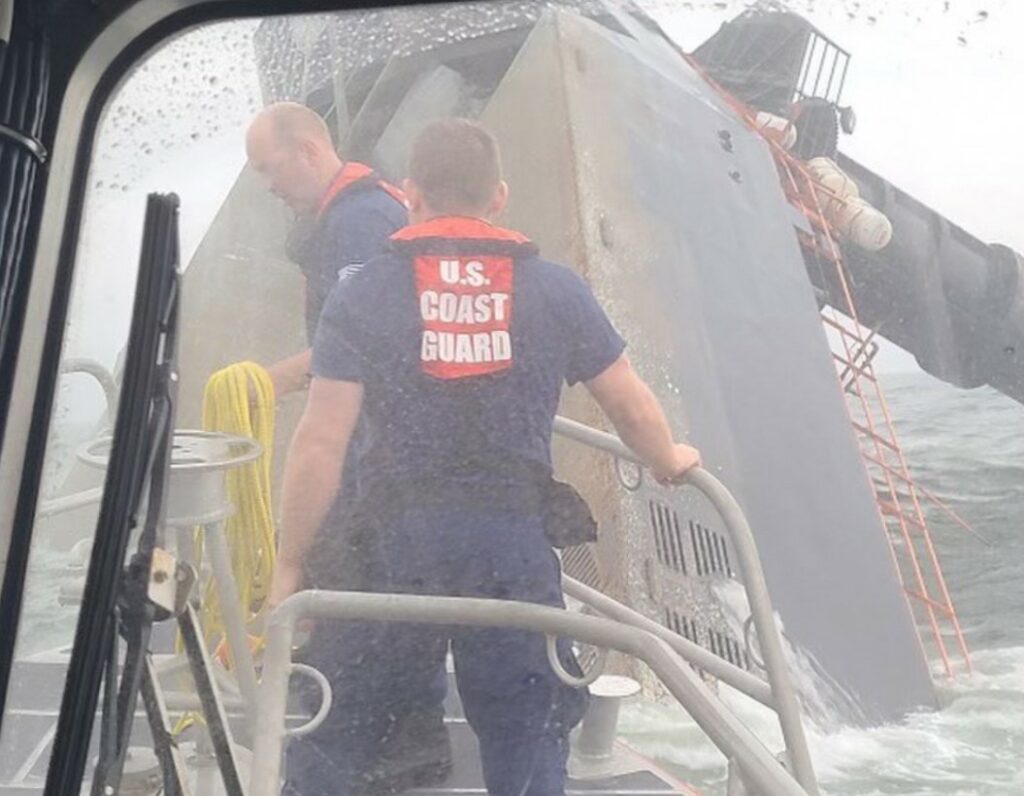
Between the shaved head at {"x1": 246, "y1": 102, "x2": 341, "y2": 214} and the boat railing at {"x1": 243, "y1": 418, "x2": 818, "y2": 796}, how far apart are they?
0.51 metres

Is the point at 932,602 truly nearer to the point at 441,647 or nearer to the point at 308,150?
the point at 441,647

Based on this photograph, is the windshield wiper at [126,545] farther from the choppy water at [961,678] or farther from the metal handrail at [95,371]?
the choppy water at [961,678]

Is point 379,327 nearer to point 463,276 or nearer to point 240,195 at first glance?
point 463,276

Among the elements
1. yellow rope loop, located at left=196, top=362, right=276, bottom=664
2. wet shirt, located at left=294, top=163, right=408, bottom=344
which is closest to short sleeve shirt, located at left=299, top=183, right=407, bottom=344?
wet shirt, located at left=294, top=163, right=408, bottom=344

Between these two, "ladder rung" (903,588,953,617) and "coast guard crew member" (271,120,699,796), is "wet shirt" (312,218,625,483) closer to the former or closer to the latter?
"coast guard crew member" (271,120,699,796)

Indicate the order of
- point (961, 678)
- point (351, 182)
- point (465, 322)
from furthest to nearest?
point (351, 182) < point (465, 322) < point (961, 678)

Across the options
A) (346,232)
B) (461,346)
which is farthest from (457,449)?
(346,232)

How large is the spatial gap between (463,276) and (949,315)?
0.57 meters

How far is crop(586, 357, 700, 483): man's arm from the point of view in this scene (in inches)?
50.1

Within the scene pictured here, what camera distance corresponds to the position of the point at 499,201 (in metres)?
1.30

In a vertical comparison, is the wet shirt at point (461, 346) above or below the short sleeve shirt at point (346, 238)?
below

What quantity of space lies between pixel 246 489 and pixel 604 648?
0.44 m

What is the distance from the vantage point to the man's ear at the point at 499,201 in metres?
1.30

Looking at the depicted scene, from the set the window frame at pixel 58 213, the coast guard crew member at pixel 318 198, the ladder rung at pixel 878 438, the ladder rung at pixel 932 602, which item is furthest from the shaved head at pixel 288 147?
the ladder rung at pixel 932 602
